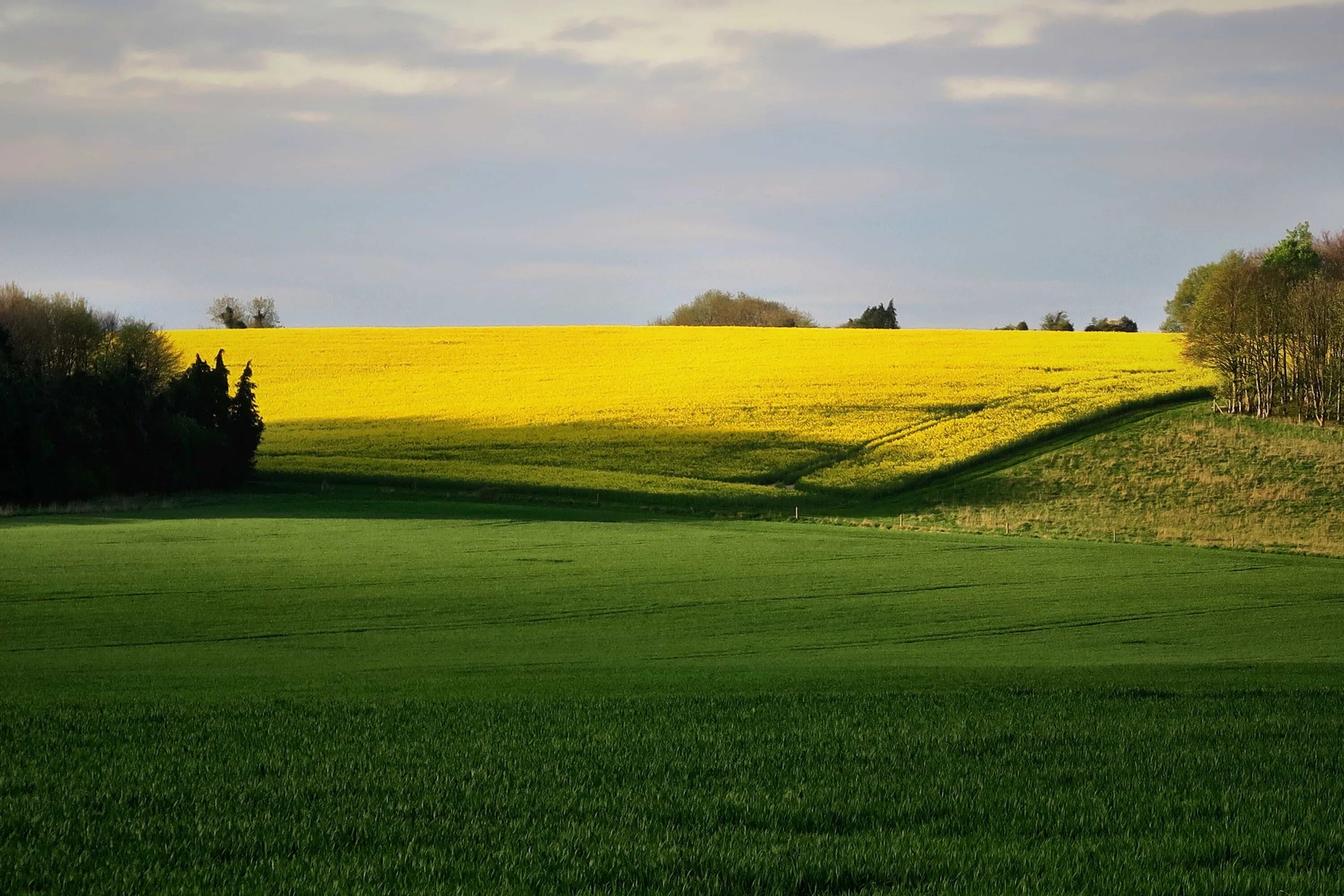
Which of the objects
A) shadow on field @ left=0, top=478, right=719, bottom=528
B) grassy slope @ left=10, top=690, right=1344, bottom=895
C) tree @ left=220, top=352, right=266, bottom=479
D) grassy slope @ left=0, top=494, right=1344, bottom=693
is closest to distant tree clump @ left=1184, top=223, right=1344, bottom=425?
grassy slope @ left=0, top=494, right=1344, bottom=693

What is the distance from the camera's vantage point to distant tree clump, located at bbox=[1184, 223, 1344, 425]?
58031 mm

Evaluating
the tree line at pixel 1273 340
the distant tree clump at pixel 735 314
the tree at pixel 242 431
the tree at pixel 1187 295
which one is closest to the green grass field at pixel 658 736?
the tree at pixel 242 431

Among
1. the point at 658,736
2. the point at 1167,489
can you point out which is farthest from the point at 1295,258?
the point at 658,736

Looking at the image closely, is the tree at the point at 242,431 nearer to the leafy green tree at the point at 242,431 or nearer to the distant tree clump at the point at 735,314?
the leafy green tree at the point at 242,431

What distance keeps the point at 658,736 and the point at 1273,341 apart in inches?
2239

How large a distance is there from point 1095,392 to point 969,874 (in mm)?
61264

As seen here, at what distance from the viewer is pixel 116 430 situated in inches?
1939

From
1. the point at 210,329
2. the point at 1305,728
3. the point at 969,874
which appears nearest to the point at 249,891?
the point at 969,874

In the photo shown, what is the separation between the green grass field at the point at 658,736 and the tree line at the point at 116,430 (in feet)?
70.3

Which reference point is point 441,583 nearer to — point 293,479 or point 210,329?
point 293,479

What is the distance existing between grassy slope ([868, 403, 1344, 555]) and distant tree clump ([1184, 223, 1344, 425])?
8.05 feet

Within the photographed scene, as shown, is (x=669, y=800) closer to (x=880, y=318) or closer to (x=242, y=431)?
(x=242, y=431)

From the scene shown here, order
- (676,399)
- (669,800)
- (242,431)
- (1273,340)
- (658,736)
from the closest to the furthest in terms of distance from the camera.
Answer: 1. (669,800)
2. (658,736)
3. (242,431)
4. (1273,340)
5. (676,399)

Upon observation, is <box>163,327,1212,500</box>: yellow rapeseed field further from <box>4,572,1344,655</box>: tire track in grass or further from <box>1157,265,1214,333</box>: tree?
<box>4,572,1344,655</box>: tire track in grass
